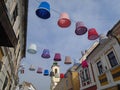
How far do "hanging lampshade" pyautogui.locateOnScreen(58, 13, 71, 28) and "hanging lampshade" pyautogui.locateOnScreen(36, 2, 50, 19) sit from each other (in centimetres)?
57

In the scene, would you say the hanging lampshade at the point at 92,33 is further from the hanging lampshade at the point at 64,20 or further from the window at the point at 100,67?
the window at the point at 100,67

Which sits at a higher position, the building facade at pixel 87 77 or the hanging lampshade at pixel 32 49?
the building facade at pixel 87 77

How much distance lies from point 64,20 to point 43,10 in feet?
3.33

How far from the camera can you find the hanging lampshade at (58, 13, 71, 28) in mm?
5829

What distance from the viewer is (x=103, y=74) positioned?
38.9 feet

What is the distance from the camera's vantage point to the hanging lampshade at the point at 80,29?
6.17 metres

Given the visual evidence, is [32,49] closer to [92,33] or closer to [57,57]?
[57,57]

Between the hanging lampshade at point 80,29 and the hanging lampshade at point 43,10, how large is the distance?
1452mm

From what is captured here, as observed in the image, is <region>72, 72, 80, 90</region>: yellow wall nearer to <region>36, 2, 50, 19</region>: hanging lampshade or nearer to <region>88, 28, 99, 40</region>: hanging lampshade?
<region>88, 28, 99, 40</region>: hanging lampshade

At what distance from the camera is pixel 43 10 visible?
217 inches

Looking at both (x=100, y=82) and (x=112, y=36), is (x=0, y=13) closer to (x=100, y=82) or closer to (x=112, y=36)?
(x=112, y=36)

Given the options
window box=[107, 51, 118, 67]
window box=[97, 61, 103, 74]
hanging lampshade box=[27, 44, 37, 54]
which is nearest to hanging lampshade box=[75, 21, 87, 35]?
hanging lampshade box=[27, 44, 37, 54]

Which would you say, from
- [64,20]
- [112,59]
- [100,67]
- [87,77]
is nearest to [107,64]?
[112,59]

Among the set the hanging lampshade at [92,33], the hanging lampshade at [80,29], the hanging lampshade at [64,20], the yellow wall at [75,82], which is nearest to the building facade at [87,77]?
the yellow wall at [75,82]
